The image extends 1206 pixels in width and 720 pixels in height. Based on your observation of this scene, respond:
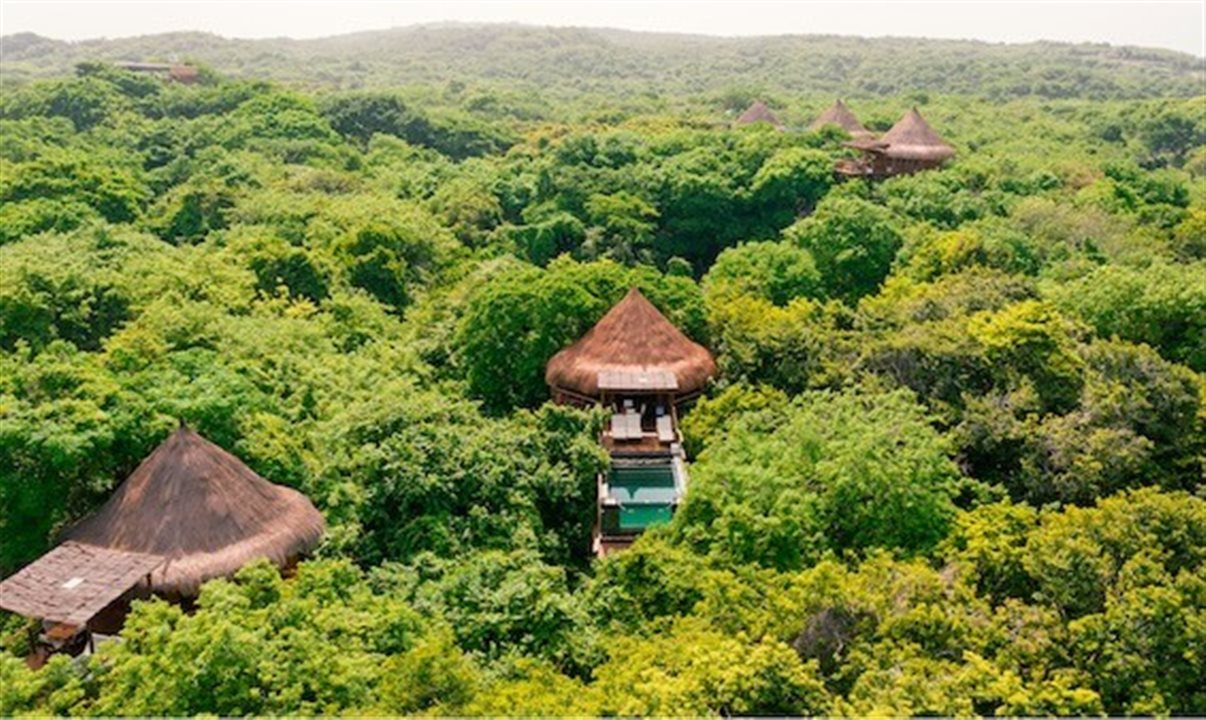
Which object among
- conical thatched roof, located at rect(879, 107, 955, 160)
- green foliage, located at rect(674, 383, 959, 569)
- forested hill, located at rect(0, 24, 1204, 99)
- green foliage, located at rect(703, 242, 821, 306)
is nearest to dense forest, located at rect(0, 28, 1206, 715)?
green foliage, located at rect(674, 383, 959, 569)

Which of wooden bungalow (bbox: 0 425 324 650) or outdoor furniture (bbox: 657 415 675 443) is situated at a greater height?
wooden bungalow (bbox: 0 425 324 650)

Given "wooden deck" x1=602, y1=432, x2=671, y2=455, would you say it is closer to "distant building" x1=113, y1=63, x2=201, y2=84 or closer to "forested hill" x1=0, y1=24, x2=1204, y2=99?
"distant building" x1=113, y1=63, x2=201, y2=84

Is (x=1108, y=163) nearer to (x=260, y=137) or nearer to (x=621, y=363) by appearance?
(x=621, y=363)

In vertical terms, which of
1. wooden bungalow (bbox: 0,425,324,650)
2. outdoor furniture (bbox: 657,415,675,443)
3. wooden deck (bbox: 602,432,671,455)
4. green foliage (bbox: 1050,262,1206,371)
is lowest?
wooden deck (bbox: 602,432,671,455)

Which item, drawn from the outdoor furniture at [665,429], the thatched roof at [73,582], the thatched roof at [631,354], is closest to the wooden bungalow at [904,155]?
the thatched roof at [631,354]

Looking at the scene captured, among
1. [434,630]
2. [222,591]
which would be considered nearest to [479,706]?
[434,630]

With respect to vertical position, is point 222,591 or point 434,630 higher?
point 222,591
